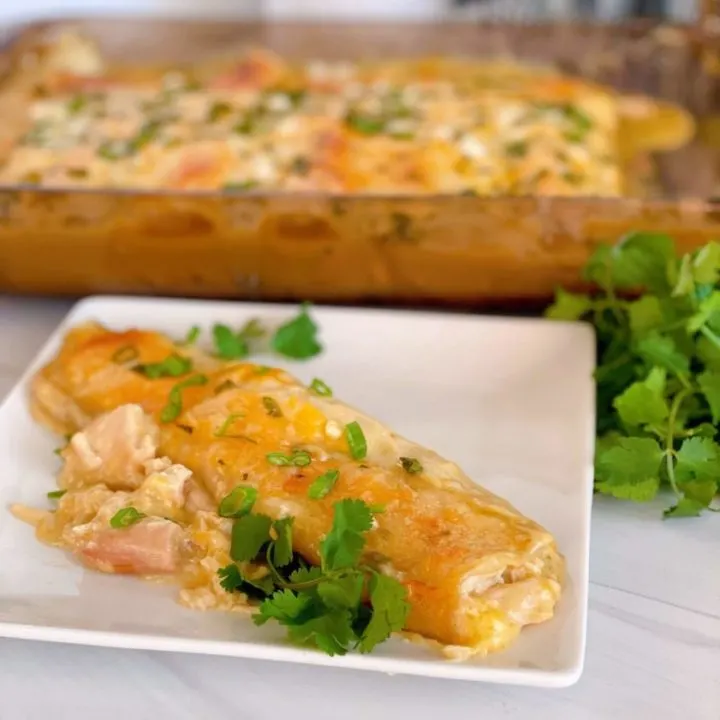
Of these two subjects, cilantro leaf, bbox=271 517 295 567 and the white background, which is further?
the white background

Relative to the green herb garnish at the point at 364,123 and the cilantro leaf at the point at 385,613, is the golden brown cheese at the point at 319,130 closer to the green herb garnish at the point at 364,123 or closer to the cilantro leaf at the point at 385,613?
A: the green herb garnish at the point at 364,123

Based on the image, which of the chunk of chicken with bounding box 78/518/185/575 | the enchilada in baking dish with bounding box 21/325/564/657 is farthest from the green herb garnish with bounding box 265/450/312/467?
the chunk of chicken with bounding box 78/518/185/575

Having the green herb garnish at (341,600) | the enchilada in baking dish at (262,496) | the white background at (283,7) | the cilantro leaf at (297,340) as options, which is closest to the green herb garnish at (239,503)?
the enchilada in baking dish at (262,496)

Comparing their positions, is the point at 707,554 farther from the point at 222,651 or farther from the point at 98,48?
the point at 98,48

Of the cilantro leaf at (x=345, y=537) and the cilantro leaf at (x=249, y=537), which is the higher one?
the cilantro leaf at (x=345, y=537)

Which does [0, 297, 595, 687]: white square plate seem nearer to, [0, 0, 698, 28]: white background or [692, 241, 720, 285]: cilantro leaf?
[692, 241, 720, 285]: cilantro leaf

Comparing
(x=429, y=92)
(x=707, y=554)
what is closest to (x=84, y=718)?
(x=707, y=554)
